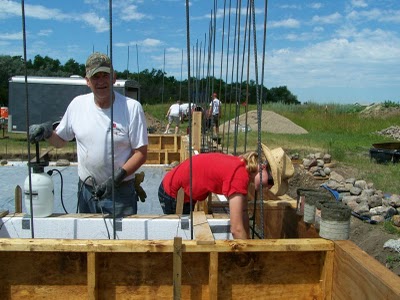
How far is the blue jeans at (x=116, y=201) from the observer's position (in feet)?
10.3

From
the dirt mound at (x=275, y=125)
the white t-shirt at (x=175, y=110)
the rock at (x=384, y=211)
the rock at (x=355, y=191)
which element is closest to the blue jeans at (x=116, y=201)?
the rock at (x=384, y=211)

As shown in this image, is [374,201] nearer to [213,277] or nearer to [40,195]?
[213,277]

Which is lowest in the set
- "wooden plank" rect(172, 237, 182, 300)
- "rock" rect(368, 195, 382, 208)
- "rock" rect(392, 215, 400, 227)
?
"rock" rect(392, 215, 400, 227)

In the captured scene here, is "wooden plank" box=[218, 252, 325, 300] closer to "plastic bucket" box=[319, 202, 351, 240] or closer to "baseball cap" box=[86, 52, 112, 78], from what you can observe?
"plastic bucket" box=[319, 202, 351, 240]

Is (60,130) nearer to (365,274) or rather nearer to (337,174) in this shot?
(365,274)

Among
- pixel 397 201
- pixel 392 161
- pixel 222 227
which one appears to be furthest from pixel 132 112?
pixel 392 161

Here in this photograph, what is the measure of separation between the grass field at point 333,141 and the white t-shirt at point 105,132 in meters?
2.93

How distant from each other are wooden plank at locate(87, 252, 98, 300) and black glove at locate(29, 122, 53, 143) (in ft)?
3.37

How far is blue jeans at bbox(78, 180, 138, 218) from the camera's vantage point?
315 centimetres

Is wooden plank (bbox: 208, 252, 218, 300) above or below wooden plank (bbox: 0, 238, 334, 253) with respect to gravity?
below

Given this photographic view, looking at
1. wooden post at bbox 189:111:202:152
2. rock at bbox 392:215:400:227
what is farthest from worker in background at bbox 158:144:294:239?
wooden post at bbox 189:111:202:152

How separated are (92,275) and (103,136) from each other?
3.68ft

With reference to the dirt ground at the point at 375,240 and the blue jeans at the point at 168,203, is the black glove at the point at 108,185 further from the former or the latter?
the dirt ground at the point at 375,240

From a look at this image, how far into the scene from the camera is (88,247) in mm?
2152
